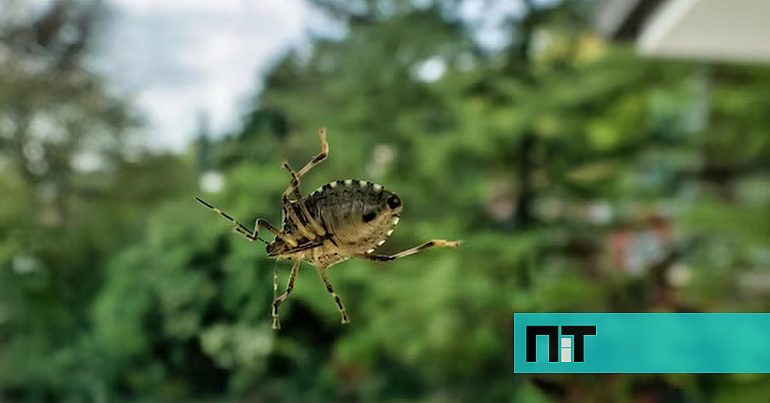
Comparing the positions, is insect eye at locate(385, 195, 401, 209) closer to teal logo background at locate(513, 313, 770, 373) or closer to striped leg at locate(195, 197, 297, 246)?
striped leg at locate(195, 197, 297, 246)

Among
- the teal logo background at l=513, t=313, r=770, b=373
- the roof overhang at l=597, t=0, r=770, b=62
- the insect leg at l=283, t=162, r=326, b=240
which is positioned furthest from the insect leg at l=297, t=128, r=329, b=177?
the roof overhang at l=597, t=0, r=770, b=62

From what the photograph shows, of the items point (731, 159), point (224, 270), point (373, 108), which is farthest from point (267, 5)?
point (731, 159)

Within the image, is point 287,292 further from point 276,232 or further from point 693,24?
point 693,24

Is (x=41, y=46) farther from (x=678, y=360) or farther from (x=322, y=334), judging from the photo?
(x=678, y=360)

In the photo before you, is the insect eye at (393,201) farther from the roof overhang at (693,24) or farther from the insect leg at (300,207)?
the roof overhang at (693,24)

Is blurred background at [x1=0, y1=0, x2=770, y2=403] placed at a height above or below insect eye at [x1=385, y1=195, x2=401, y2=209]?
above

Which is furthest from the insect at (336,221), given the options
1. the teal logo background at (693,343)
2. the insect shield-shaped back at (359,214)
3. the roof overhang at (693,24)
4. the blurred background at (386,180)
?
the roof overhang at (693,24)
